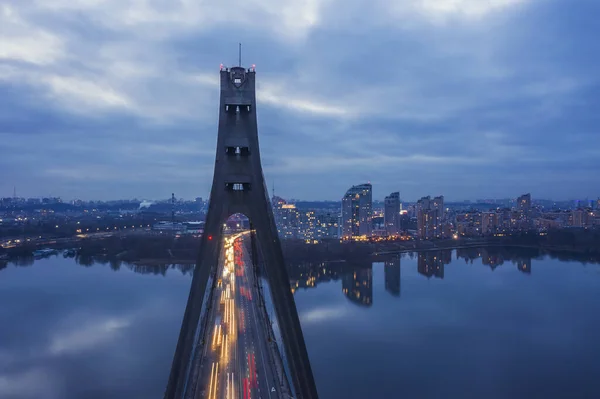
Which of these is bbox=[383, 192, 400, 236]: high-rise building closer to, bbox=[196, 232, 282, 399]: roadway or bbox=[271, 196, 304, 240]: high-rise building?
bbox=[271, 196, 304, 240]: high-rise building

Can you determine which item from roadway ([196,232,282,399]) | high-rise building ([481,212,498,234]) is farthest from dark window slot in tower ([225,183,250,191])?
high-rise building ([481,212,498,234])

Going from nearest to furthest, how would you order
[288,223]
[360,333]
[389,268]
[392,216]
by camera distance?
[360,333] < [389,268] < [392,216] < [288,223]

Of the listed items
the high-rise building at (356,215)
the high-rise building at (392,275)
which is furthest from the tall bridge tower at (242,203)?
the high-rise building at (356,215)

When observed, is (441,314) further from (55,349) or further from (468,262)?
(468,262)

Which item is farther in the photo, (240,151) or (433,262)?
(433,262)

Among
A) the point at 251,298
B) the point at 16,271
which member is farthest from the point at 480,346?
the point at 16,271

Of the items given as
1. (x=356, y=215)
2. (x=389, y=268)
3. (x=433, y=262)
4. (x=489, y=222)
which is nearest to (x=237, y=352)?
(x=389, y=268)

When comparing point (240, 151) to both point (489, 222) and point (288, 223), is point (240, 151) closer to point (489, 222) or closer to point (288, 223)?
point (288, 223)
